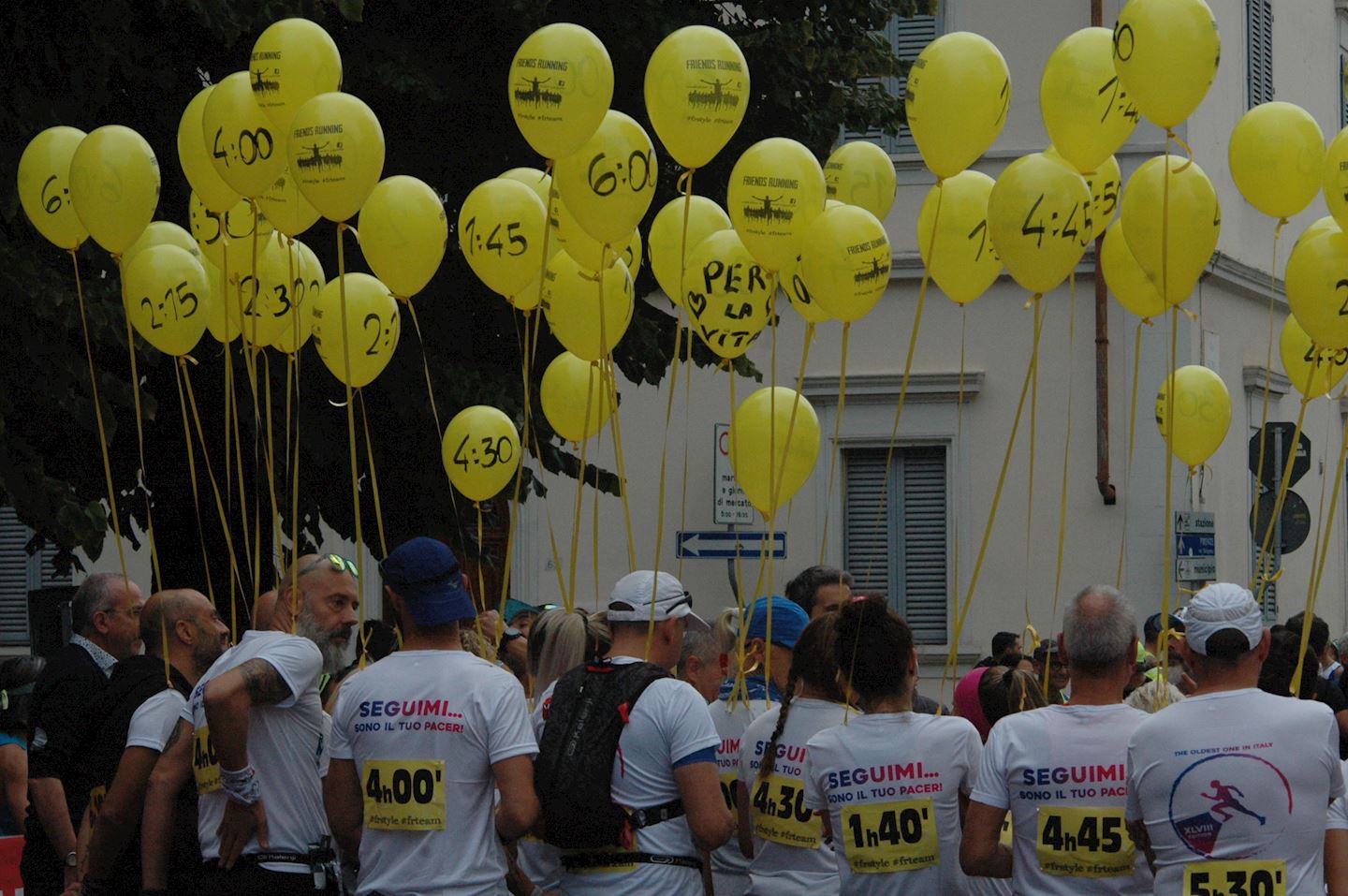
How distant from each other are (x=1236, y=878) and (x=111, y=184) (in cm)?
482

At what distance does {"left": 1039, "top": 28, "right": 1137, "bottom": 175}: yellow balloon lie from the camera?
650cm

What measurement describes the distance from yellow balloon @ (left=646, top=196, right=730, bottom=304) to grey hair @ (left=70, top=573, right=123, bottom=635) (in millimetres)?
2456

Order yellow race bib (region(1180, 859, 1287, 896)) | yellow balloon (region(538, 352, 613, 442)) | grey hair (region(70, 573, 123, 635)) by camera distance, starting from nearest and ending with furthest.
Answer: yellow race bib (region(1180, 859, 1287, 896))
grey hair (region(70, 573, 123, 635))
yellow balloon (region(538, 352, 613, 442))

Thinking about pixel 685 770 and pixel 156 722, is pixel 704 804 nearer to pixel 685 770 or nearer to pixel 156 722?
pixel 685 770

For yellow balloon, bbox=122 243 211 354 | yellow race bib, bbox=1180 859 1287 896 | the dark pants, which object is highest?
yellow balloon, bbox=122 243 211 354

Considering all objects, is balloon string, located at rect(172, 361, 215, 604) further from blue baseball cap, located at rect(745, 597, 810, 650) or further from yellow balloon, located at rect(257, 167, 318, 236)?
blue baseball cap, located at rect(745, 597, 810, 650)

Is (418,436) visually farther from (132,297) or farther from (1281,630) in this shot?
(1281,630)

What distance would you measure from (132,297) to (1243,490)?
46.7ft

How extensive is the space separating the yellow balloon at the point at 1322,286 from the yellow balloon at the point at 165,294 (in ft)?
13.4

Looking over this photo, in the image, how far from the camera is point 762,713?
235 inches

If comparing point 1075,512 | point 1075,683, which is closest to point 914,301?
point 1075,512

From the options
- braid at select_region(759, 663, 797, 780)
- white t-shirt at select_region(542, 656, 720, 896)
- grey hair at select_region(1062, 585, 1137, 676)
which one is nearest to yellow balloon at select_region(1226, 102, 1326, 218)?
grey hair at select_region(1062, 585, 1137, 676)

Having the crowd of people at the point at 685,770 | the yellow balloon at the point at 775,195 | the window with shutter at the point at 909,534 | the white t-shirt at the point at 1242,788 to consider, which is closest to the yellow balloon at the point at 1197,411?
the yellow balloon at the point at 775,195

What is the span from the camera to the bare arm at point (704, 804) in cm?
519
